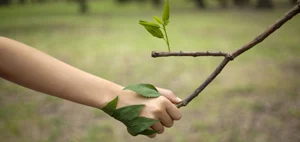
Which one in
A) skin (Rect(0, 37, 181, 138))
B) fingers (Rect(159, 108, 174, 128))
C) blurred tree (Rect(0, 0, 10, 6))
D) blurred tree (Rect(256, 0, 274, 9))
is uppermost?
skin (Rect(0, 37, 181, 138))

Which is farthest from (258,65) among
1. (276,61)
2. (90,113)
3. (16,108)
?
(16,108)

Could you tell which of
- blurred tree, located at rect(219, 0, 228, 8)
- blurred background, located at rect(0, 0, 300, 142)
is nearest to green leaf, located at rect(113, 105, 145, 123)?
blurred background, located at rect(0, 0, 300, 142)

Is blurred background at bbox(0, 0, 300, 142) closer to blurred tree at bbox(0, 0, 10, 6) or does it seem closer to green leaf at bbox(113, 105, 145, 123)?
blurred tree at bbox(0, 0, 10, 6)

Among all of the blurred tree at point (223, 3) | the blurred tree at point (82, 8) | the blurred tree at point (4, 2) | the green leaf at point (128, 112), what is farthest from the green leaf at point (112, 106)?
the blurred tree at point (223, 3)

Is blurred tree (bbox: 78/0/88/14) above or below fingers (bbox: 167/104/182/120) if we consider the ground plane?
below

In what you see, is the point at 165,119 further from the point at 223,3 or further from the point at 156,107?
the point at 223,3

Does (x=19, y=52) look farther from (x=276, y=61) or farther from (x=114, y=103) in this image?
(x=276, y=61)

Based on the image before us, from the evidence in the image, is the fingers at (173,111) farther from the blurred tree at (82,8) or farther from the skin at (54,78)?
the blurred tree at (82,8)
